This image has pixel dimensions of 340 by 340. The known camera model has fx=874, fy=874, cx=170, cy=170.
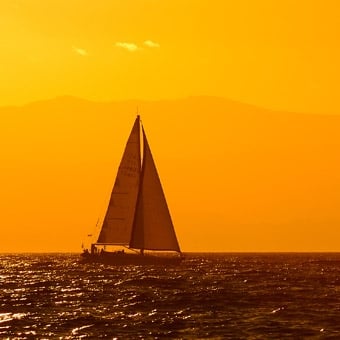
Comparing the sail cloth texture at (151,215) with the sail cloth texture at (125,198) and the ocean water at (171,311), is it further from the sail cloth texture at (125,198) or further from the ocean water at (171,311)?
the ocean water at (171,311)

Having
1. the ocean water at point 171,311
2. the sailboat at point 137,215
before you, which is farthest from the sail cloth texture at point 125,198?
the ocean water at point 171,311

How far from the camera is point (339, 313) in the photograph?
157 ft

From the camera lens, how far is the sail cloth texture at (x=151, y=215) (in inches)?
4141

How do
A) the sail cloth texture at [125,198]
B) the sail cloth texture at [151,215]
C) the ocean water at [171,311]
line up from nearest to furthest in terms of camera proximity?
the ocean water at [171,311], the sail cloth texture at [151,215], the sail cloth texture at [125,198]

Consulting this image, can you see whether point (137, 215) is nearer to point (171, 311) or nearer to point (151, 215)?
point (151, 215)

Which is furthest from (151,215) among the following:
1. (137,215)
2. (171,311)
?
(171,311)

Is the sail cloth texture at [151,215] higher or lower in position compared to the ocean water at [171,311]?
higher

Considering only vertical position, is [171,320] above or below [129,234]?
below

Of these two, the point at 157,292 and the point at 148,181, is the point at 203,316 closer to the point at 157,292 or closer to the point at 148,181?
the point at 157,292

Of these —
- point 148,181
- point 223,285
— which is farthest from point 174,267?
point 223,285

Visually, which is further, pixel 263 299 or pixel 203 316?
pixel 263 299

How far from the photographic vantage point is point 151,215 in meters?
105

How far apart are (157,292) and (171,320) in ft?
70.9

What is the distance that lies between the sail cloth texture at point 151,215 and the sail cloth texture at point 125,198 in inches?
116
